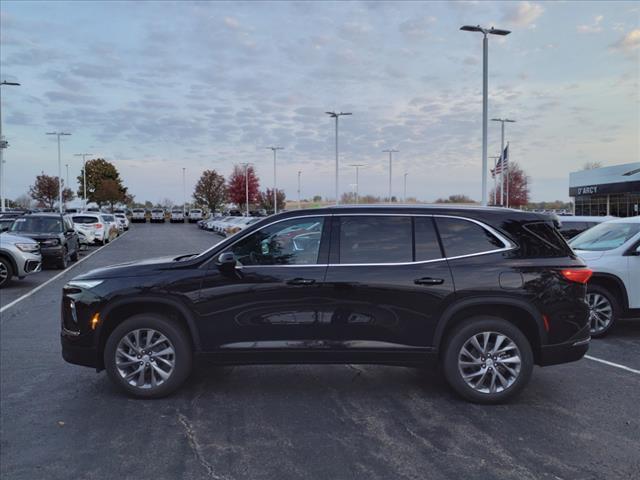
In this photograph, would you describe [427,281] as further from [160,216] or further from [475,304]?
[160,216]

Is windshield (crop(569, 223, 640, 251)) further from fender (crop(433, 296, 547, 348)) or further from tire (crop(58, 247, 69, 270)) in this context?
tire (crop(58, 247, 69, 270))

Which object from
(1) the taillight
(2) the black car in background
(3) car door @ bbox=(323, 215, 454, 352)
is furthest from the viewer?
(2) the black car in background

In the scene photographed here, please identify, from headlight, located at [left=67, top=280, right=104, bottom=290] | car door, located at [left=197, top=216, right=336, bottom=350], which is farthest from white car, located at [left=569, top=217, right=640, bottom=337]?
headlight, located at [left=67, top=280, right=104, bottom=290]

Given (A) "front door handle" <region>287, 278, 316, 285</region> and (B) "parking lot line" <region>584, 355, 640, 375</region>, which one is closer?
(A) "front door handle" <region>287, 278, 316, 285</region>

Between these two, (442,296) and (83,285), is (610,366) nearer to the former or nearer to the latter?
(442,296)

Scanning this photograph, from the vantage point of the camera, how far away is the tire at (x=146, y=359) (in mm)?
5020

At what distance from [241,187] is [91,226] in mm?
59961

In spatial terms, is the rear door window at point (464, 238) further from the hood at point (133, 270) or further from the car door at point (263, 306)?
the hood at point (133, 270)

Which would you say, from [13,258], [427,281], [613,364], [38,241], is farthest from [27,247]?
[613,364]

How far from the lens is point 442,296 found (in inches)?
194

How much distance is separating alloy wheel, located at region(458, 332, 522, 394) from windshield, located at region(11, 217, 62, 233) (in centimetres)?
1577

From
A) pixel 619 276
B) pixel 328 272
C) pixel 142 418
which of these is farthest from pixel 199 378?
pixel 619 276

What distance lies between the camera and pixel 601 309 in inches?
305

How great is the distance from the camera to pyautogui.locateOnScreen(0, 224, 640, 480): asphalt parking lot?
12.4ft
